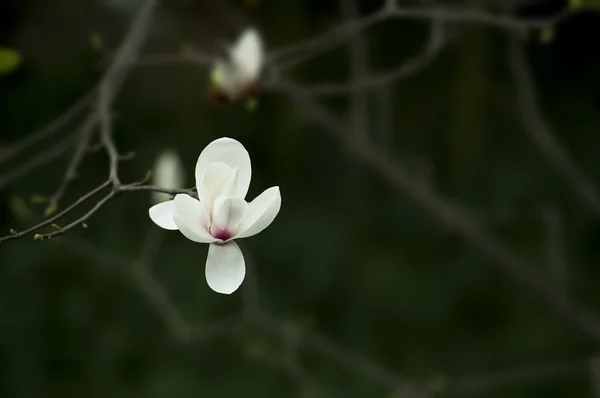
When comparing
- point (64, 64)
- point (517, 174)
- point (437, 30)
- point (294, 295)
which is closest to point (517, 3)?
point (437, 30)

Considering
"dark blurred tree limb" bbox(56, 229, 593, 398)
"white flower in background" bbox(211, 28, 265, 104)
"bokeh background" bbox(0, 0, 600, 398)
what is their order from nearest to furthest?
"white flower in background" bbox(211, 28, 265, 104) < "dark blurred tree limb" bbox(56, 229, 593, 398) < "bokeh background" bbox(0, 0, 600, 398)

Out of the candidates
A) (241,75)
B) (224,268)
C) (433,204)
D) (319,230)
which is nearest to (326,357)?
(319,230)

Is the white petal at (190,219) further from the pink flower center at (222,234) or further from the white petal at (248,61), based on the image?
the white petal at (248,61)

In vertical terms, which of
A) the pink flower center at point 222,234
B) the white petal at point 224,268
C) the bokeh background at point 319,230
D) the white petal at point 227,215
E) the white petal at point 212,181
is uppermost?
the bokeh background at point 319,230

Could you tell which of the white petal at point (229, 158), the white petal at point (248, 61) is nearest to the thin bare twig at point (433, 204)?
the white petal at point (248, 61)

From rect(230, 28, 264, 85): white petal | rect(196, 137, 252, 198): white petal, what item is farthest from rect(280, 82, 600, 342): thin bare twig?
rect(196, 137, 252, 198): white petal

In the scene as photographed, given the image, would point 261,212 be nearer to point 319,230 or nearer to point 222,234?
point 222,234

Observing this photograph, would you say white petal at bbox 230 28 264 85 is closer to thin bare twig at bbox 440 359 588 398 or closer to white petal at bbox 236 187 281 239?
white petal at bbox 236 187 281 239
